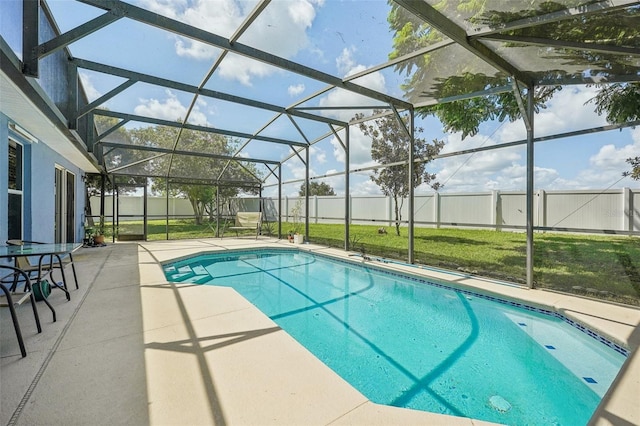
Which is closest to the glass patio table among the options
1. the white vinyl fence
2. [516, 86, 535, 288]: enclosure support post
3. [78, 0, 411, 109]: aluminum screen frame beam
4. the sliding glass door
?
[78, 0, 411, 109]: aluminum screen frame beam

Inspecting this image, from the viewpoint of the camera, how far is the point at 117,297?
3.54 metres

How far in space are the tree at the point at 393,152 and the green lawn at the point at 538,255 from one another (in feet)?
5.66

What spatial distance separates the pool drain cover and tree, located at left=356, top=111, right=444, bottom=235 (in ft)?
24.8

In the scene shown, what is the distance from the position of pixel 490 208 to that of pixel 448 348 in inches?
247

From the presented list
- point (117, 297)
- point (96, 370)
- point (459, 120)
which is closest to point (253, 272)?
point (117, 297)

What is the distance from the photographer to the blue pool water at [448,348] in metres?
2.21

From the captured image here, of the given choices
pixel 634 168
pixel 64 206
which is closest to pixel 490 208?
pixel 634 168

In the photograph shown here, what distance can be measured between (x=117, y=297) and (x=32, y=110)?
2450 millimetres

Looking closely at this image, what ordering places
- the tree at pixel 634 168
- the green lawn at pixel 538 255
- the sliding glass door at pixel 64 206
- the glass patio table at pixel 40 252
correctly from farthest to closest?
the sliding glass door at pixel 64 206, the green lawn at pixel 538 255, the tree at pixel 634 168, the glass patio table at pixel 40 252

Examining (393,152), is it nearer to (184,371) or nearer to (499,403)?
(499,403)

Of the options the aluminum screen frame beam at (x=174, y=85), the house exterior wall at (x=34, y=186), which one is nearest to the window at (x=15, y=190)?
the house exterior wall at (x=34, y=186)

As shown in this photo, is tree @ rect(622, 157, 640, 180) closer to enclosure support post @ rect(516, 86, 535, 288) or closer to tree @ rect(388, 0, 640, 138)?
tree @ rect(388, 0, 640, 138)

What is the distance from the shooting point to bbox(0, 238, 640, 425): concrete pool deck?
1.55 m

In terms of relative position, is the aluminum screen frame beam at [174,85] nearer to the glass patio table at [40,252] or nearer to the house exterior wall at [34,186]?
the house exterior wall at [34,186]
